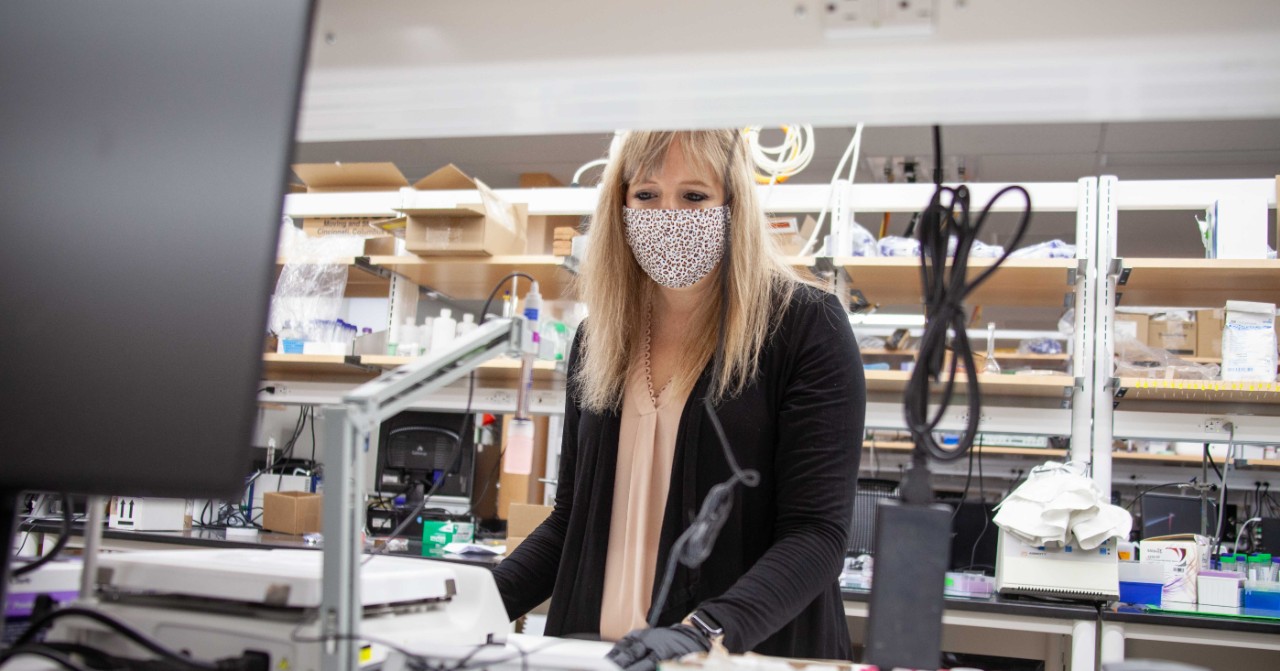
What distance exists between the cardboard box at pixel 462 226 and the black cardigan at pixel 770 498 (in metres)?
2.24

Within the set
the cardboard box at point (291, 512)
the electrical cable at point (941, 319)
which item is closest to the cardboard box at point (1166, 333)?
the cardboard box at point (291, 512)

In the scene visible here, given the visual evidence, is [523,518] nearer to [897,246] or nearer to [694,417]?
[897,246]

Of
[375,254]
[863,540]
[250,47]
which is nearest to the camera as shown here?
[250,47]

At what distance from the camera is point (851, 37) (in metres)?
0.68

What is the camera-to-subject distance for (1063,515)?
7.80ft

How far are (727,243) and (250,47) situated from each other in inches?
31.1

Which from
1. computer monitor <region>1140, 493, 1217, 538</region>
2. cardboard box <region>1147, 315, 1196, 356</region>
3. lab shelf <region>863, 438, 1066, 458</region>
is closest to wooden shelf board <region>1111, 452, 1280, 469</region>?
lab shelf <region>863, 438, 1066, 458</region>

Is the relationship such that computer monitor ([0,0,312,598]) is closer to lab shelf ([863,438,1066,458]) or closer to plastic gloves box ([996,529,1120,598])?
plastic gloves box ([996,529,1120,598])

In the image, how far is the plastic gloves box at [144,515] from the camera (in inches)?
125

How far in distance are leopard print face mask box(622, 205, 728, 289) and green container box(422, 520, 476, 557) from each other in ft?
6.87

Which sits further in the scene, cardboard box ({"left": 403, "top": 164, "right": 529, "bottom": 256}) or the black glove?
cardboard box ({"left": 403, "top": 164, "right": 529, "bottom": 256})

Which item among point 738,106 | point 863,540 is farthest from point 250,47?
point 863,540

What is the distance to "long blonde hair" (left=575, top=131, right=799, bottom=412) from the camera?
1.21m

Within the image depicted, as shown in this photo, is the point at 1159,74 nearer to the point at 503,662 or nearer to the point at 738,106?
the point at 738,106
